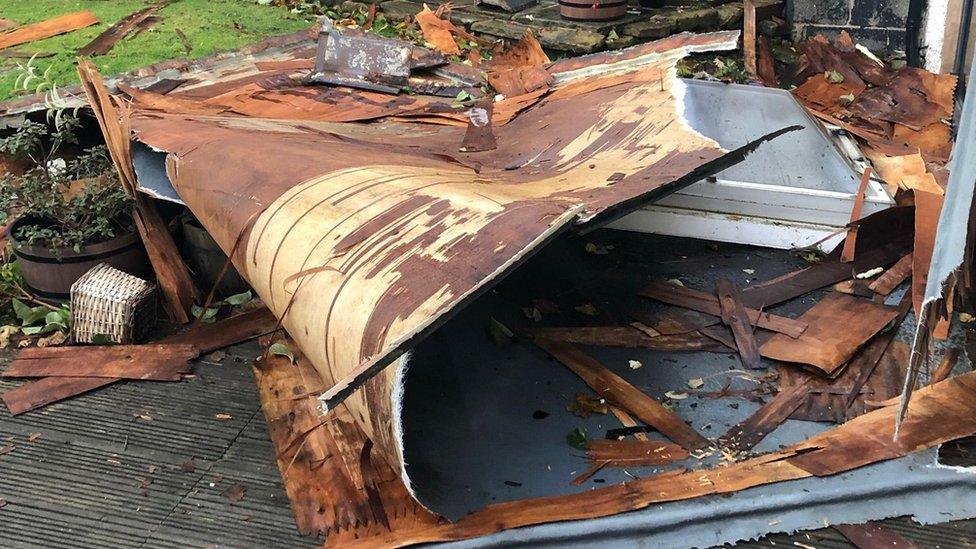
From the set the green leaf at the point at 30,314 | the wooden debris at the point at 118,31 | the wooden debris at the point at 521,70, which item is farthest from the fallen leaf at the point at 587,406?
the wooden debris at the point at 118,31

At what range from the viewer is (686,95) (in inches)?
167

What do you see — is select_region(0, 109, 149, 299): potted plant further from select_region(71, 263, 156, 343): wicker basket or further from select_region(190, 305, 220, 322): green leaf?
select_region(190, 305, 220, 322): green leaf

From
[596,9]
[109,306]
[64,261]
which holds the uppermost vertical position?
[596,9]

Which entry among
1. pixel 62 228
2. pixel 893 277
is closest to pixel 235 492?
pixel 62 228

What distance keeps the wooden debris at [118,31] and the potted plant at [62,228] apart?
3264 millimetres

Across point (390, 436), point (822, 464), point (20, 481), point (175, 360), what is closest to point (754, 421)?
point (822, 464)

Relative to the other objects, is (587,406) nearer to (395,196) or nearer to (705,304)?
(705,304)

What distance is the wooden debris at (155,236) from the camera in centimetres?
417

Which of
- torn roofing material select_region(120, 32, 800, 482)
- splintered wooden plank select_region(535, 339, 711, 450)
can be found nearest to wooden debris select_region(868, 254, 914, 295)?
torn roofing material select_region(120, 32, 800, 482)

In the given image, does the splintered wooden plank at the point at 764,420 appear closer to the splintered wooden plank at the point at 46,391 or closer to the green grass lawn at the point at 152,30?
the splintered wooden plank at the point at 46,391

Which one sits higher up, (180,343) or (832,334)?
(180,343)

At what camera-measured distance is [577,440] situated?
124 inches

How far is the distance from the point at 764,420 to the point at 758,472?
352 mm

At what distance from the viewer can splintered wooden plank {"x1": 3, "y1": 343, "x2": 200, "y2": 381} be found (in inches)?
149
